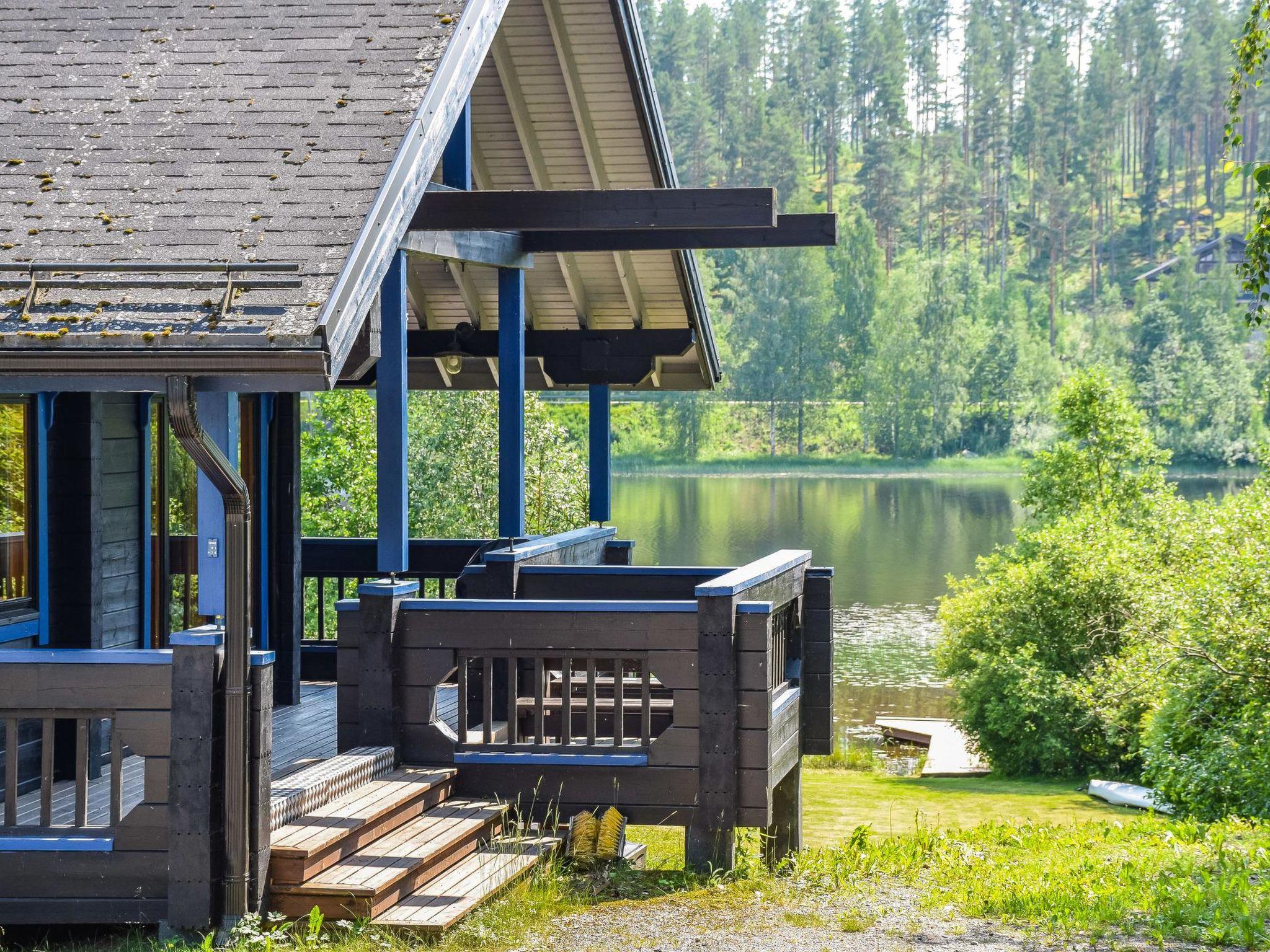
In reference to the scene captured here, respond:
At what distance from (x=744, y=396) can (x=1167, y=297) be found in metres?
24.0

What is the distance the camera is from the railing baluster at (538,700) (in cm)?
725

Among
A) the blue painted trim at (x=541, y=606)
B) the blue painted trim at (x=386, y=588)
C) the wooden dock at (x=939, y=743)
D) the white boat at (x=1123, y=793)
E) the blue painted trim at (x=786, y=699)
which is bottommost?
the wooden dock at (x=939, y=743)

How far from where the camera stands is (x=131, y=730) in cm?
593

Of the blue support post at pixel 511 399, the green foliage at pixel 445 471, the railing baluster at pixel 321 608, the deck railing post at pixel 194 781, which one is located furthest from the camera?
the green foliage at pixel 445 471

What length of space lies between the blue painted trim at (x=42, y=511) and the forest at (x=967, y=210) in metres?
64.0

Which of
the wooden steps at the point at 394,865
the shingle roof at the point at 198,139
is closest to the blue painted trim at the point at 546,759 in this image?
the wooden steps at the point at 394,865

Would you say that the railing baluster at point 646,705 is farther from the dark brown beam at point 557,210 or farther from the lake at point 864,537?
the lake at point 864,537

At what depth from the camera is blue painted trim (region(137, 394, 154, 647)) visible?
8.37 m

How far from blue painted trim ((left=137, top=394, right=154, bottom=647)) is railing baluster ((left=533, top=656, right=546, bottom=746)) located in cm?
250

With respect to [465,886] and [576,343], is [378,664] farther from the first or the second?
[576,343]

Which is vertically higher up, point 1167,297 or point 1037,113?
point 1037,113

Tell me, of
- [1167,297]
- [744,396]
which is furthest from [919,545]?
[1167,297]

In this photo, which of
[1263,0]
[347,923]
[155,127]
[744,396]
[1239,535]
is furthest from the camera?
[744,396]

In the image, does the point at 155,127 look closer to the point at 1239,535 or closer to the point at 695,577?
the point at 695,577
